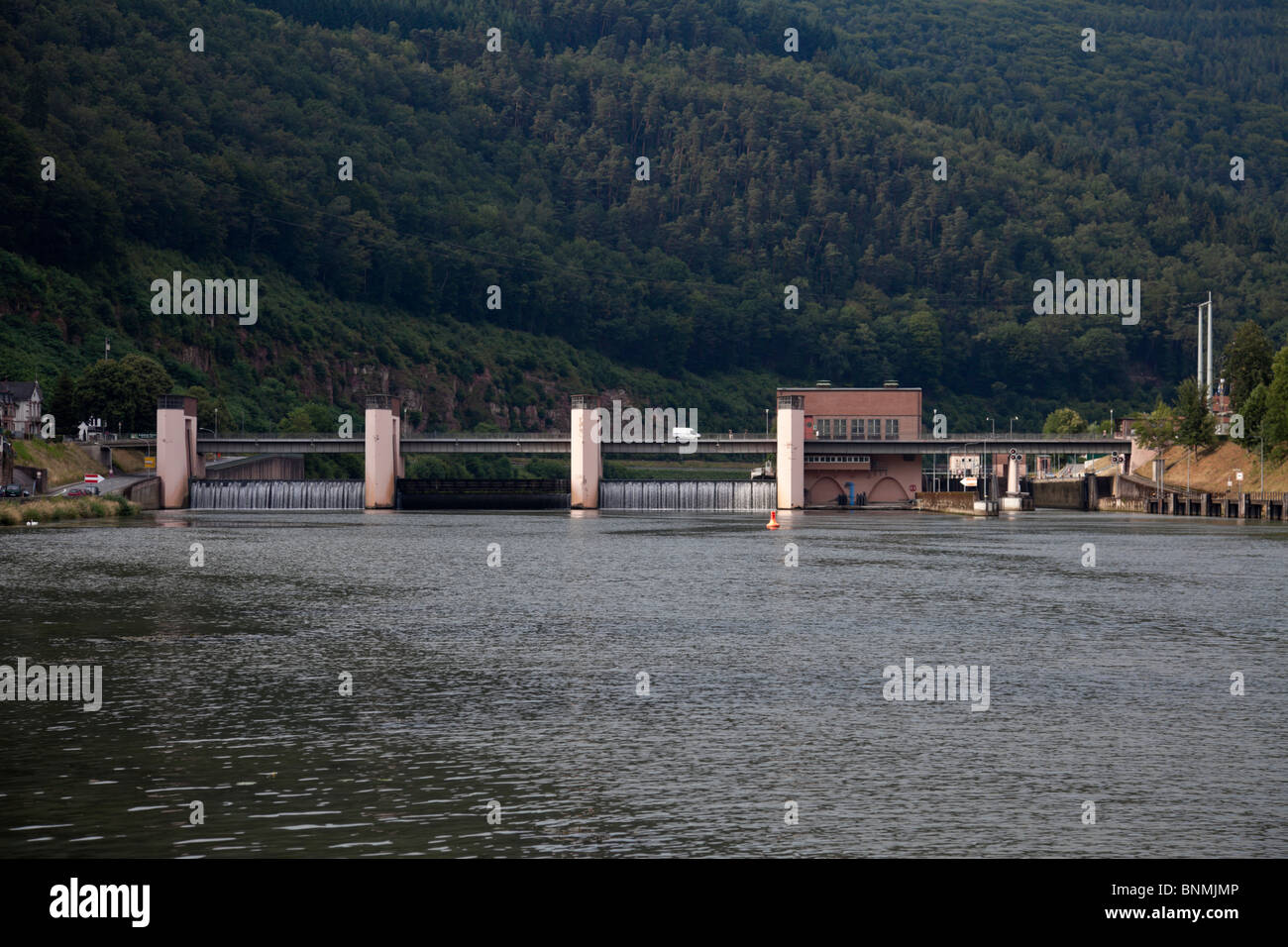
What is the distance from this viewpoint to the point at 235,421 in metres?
192

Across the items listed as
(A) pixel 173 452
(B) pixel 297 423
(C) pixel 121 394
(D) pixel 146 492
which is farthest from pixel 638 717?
(B) pixel 297 423

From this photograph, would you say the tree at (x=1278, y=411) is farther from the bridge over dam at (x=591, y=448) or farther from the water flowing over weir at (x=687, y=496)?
the water flowing over weir at (x=687, y=496)

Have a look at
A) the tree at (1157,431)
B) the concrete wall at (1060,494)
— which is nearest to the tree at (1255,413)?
the tree at (1157,431)

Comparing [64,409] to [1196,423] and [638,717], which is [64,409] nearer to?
[1196,423]

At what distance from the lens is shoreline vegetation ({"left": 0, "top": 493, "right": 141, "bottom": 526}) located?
10288 centimetres

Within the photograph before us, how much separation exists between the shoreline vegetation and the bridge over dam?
726 inches

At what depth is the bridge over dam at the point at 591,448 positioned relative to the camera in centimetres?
14500

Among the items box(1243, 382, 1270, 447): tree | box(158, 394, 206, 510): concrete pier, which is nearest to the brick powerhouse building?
box(1243, 382, 1270, 447): tree

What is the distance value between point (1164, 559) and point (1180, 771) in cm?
5655

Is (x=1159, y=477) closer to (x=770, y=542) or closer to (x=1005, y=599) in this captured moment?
(x=770, y=542)

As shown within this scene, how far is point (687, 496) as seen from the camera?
506ft

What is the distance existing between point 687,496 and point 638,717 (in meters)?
126

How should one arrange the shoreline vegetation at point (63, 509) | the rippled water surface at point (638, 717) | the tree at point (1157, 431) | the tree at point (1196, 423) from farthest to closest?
the tree at point (1157, 431) < the tree at point (1196, 423) < the shoreline vegetation at point (63, 509) < the rippled water surface at point (638, 717)

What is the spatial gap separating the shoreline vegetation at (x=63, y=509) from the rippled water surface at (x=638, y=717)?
44.9m
